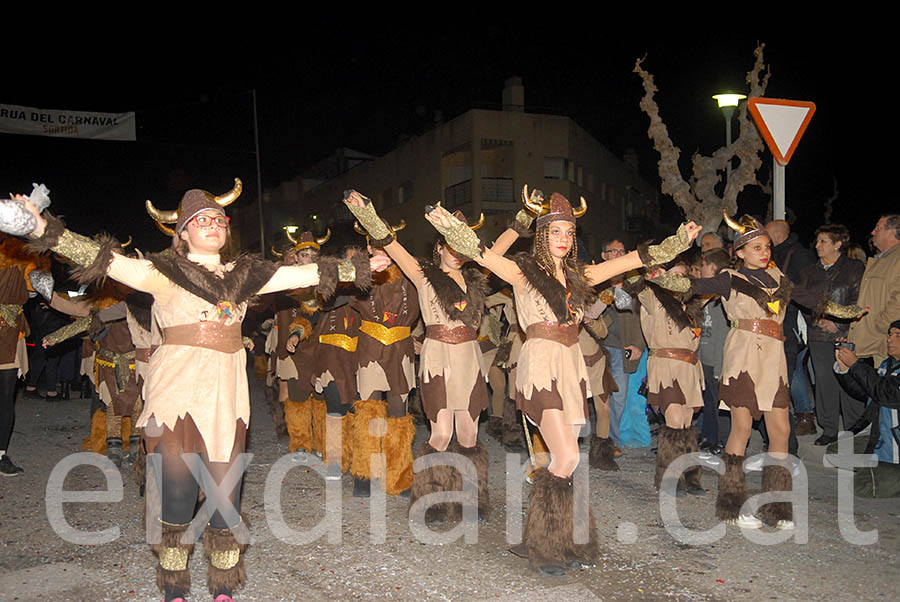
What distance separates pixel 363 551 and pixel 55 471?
12.8ft

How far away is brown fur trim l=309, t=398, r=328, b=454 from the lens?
298 inches

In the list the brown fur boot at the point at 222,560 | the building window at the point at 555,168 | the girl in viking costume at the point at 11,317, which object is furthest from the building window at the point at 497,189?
the brown fur boot at the point at 222,560

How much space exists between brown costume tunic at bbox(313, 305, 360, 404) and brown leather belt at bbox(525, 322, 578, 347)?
2.06 m

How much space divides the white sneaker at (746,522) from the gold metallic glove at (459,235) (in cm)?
264

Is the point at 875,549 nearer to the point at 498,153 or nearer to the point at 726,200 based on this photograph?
the point at 726,200

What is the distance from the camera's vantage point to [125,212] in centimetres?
3139

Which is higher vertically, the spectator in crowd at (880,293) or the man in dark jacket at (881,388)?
the spectator in crowd at (880,293)

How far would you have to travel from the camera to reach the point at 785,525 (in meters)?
5.19

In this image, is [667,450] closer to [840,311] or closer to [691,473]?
[691,473]

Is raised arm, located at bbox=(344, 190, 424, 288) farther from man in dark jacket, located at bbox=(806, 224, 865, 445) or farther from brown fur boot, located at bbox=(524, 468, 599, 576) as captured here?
man in dark jacket, located at bbox=(806, 224, 865, 445)

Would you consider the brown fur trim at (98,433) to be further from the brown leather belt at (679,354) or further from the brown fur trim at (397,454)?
the brown leather belt at (679,354)

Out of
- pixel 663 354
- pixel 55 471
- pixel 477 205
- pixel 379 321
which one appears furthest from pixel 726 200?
pixel 477 205

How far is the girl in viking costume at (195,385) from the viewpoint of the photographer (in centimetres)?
386

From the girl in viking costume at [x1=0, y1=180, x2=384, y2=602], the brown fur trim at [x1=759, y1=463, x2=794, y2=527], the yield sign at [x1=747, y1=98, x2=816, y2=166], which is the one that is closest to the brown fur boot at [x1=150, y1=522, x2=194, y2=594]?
the girl in viking costume at [x1=0, y1=180, x2=384, y2=602]
